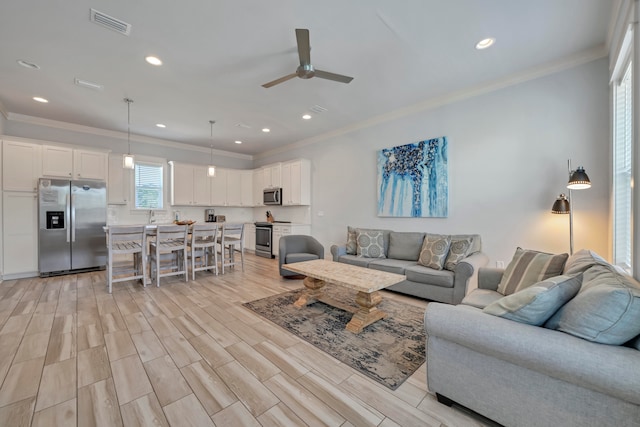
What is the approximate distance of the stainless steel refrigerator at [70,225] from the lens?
14.6ft

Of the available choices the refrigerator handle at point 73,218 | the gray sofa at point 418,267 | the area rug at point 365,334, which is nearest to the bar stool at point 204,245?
the area rug at point 365,334

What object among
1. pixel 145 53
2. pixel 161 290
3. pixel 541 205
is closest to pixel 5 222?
pixel 161 290

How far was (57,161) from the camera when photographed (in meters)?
4.66

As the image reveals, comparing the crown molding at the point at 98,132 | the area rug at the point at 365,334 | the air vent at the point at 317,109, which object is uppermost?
the air vent at the point at 317,109

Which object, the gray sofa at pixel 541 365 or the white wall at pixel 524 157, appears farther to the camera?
the white wall at pixel 524 157

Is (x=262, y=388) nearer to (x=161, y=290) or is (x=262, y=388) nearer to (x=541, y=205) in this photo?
(x=161, y=290)

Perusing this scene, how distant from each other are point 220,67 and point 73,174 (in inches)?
154

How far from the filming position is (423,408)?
1583mm

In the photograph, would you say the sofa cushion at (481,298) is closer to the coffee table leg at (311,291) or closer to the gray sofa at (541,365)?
the gray sofa at (541,365)

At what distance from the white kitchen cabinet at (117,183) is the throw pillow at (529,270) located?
687 centimetres

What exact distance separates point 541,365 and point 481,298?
1132 mm

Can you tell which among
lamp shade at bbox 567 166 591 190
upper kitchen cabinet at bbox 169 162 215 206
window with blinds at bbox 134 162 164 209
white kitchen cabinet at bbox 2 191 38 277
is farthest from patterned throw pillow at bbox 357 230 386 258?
white kitchen cabinet at bbox 2 191 38 277

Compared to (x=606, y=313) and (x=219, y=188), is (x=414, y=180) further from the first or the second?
(x=219, y=188)

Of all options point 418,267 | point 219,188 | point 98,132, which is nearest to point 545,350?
point 418,267
